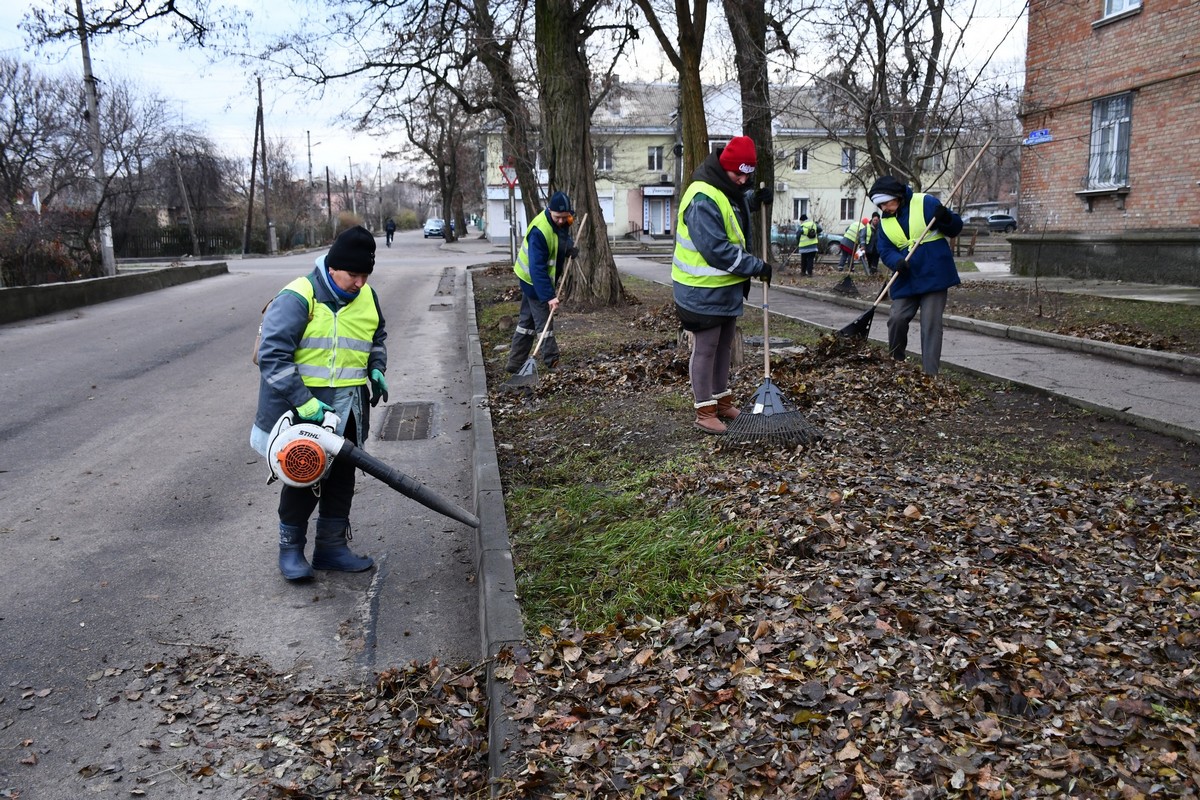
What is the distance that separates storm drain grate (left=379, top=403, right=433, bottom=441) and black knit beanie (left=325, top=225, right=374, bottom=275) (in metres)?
3.54

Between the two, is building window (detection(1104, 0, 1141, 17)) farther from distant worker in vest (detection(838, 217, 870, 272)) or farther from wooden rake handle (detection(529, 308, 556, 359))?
wooden rake handle (detection(529, 308, 556, 359))

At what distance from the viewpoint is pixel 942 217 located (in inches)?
311

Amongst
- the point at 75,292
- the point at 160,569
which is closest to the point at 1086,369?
the point at 160,569

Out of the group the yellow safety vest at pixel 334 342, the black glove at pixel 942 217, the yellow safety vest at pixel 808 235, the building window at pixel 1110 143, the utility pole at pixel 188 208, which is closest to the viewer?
the yellow safety vest at pixel 334 342

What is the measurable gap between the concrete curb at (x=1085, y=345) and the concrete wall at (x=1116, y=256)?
128 inches

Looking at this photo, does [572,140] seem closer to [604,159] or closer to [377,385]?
[377,385]

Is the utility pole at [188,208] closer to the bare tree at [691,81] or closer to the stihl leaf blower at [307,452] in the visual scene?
the bare tree at [691,81]

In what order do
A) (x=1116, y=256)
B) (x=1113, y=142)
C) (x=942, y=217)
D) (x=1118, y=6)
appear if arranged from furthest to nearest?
1. (x=1113, y=142)
2. (x=1116, y=256)
3. (x=1118, y=6)
4. (x=942, y=217)

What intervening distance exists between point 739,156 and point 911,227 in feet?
8.11

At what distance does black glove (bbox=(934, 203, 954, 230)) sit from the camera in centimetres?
788

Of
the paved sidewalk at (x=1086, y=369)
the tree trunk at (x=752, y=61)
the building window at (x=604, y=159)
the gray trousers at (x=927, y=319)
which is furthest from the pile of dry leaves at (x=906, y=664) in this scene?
the building window at (x=604, y=159)

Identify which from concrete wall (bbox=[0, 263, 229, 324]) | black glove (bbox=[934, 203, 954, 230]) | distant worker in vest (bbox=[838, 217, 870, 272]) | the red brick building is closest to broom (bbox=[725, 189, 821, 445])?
black glove (bbox=[934, 203, 954, 230])

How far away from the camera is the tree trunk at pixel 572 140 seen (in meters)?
15.2

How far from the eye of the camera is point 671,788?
284 cm
